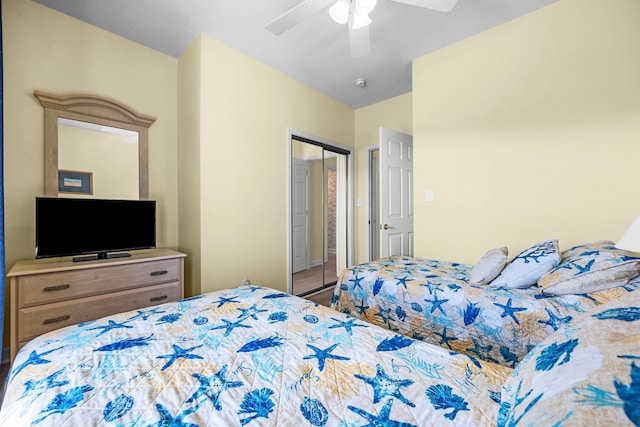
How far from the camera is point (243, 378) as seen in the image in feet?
2.74

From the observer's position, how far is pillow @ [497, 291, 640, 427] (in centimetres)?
40

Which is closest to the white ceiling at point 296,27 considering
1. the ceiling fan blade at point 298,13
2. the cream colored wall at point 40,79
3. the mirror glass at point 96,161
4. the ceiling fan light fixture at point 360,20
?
the cream colored wall at point 40,79

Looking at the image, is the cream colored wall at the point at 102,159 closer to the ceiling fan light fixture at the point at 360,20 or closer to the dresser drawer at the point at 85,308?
the dresser drawer at the point at 85,308

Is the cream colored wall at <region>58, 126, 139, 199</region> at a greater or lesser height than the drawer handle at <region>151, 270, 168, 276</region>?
greater

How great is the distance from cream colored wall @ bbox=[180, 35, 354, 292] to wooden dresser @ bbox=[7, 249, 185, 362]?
1.13ft

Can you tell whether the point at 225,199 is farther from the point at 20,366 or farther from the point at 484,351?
the point at 484,351

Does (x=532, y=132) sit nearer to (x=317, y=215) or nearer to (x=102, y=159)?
(x=317, y=215)

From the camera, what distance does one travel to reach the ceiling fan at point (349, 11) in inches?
64.9

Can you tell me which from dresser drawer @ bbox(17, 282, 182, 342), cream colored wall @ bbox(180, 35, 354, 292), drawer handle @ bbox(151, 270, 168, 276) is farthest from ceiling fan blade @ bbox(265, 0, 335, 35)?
dresser drawer @ bbox(17, 282, 182, 342)

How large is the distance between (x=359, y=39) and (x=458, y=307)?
2.00 m

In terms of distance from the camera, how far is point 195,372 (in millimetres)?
859

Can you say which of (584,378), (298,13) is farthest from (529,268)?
(298,13)

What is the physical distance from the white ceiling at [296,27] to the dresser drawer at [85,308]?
234cm

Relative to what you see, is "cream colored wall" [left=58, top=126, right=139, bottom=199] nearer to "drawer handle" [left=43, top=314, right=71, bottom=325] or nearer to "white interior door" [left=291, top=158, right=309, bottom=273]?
"drawer handle" [left=43, top=314, right=71, bottom=325]
